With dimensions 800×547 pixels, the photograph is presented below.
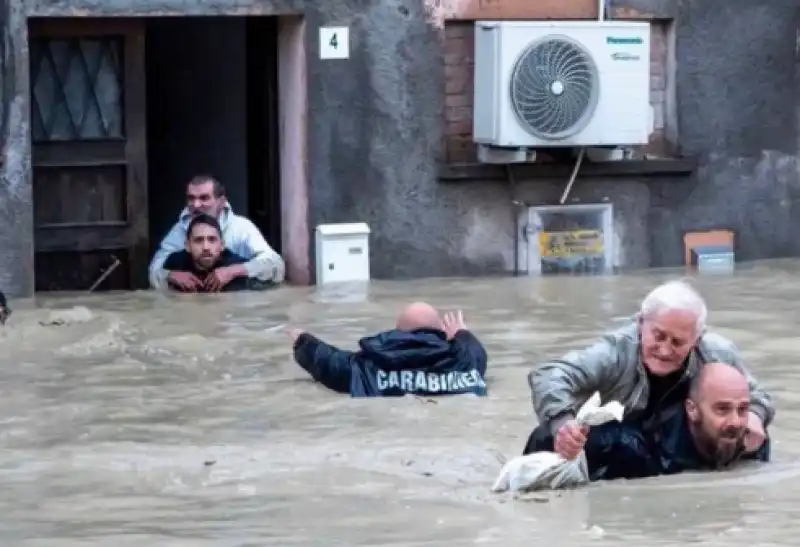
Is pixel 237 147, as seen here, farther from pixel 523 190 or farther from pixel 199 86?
pixel 523 190

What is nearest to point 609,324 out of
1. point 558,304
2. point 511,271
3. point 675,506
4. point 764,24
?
point 558,304

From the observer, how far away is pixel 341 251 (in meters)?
13.7

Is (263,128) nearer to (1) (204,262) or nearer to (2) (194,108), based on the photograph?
(1) (204,262)

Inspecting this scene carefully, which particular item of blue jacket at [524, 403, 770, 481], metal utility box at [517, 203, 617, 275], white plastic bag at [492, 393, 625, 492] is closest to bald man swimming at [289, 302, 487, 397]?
blue jacket at [524, 403, 770, 481]

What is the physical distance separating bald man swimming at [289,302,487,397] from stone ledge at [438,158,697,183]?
4341mm

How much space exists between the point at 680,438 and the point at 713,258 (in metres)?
7.22

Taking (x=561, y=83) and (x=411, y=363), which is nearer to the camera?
(x=411, y=363)

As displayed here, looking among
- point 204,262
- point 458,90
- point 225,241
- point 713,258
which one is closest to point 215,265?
point 204,262

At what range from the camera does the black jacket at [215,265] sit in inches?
518

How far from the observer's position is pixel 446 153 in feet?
46.2

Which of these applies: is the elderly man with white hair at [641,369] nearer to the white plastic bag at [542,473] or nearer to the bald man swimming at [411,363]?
the white plastic bag at [542,473]

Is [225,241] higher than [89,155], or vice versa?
[89,155]

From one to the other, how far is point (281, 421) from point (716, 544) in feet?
10.5

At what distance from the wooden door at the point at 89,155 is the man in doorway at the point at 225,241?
73 cm
